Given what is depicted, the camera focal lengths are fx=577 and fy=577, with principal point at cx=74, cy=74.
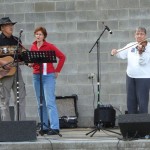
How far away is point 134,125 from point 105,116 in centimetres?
220

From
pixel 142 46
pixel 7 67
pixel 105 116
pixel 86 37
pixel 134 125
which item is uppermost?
pixel 86 37

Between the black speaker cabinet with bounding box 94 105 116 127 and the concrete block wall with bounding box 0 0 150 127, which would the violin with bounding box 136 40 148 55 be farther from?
the concrete block wall with bounding box 0 0 150 127

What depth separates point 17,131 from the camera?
7.88 metres

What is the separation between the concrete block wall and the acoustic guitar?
2.38 metres

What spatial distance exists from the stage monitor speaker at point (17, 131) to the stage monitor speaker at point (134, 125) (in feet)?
3.95

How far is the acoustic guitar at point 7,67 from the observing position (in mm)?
8594

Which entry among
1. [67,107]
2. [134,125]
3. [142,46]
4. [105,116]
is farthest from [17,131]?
[67,107]

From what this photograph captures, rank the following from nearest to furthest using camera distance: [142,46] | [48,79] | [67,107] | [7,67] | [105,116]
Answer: [142,46] → [7,67] → [48,79] → [105,116] → [67,107]

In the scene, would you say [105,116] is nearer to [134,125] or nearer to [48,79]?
[48,79]

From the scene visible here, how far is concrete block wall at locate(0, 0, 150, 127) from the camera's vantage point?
10797 mm

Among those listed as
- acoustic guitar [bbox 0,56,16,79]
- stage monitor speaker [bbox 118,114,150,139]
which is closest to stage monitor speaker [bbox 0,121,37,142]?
acoustic guitar [bbox 0,56,16,79]

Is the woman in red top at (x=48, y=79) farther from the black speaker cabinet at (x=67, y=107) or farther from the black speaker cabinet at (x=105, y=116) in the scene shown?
the black speaker cabinet at (x=67, y=107)

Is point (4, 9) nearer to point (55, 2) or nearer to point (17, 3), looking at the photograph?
point (17, 3)

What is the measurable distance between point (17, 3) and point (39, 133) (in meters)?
3.35
